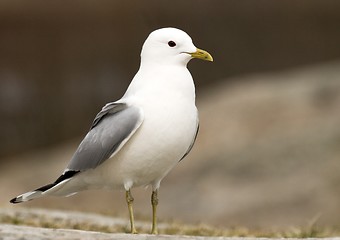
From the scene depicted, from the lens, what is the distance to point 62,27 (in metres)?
18.3

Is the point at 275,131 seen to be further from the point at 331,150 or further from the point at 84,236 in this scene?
the point at 84,236

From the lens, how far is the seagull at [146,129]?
5602 mm

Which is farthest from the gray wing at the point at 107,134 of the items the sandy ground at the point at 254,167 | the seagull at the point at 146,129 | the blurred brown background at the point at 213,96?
the blurred brown background at the point at 213,96

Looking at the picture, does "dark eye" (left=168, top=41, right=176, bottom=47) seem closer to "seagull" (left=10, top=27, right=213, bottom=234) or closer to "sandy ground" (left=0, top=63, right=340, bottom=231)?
"seagull" (left=10, top=27, right=213, bottom=234)

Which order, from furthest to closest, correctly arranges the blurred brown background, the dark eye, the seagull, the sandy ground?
the blurred brown background
the sandy ground
the dark eye
the seagull

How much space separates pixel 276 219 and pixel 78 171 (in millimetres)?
5539

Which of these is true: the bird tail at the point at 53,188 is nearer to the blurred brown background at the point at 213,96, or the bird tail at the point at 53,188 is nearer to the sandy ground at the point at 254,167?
the sandy ground at the point at 254,167

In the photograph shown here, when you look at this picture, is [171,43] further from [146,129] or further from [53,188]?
[53,188]

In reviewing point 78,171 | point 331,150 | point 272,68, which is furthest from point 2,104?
point 78,171

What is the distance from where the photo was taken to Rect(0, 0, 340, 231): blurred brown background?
1153 cm

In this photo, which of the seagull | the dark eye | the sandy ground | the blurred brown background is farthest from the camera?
the blurred brown background

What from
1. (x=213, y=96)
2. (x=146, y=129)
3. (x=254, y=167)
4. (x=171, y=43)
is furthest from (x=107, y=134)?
(x=213, y=96)

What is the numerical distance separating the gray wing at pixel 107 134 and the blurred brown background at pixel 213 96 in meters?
5.39


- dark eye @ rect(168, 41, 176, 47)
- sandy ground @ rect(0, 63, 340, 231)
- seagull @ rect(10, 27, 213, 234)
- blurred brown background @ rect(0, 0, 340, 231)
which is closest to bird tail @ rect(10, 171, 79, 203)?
seagull @ rect(10, 27, 213, 234)
